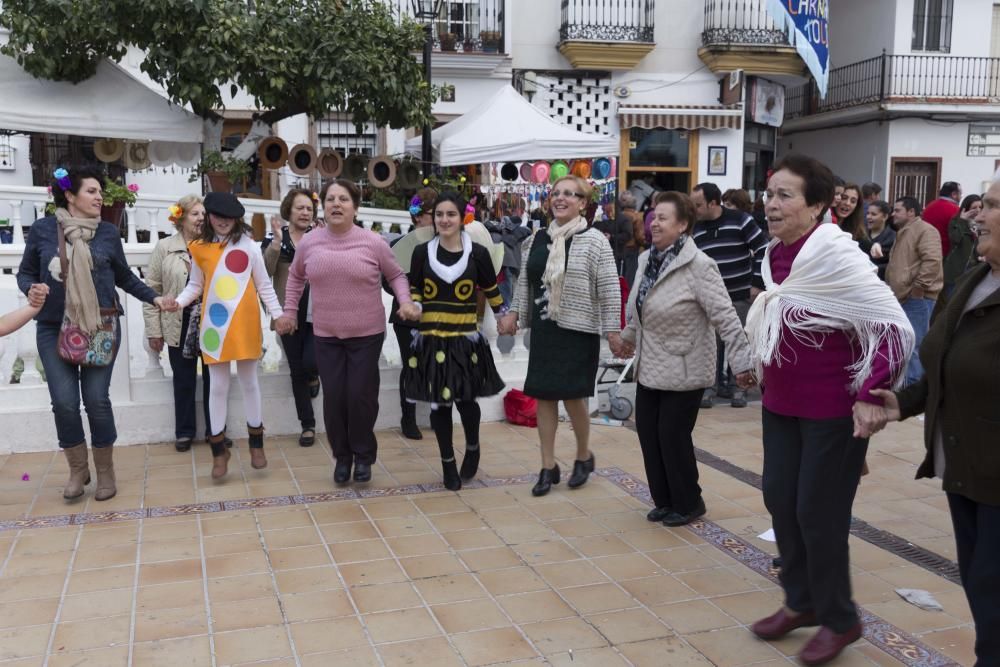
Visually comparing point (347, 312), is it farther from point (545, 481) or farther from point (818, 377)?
point (818, 377)

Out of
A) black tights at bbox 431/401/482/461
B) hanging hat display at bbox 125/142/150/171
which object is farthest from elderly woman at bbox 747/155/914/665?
hanging hat display at bbox 125/142/150/171

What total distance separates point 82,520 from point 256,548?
111 centimetres

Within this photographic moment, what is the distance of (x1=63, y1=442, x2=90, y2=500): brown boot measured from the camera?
5.18m

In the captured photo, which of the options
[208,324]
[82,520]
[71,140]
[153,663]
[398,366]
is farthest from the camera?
[71,140]

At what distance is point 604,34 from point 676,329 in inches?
546

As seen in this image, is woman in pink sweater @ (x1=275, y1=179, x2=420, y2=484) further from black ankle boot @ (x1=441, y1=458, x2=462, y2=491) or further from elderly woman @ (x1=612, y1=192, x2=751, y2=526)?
elderly woman @ (x1=612, y1=192, x2=751, y2=526)

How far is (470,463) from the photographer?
559 centimetres

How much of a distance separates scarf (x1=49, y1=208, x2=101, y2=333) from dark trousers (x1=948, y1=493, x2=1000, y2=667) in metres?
4.18

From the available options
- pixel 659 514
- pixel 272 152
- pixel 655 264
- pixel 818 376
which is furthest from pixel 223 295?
pixel 272 152

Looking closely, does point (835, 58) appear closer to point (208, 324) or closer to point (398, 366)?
point (398, 366)

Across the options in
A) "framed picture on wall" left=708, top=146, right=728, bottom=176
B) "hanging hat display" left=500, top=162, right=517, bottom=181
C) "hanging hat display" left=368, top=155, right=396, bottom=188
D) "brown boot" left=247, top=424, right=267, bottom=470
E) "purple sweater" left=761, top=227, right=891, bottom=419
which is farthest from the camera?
"framed picture on wall" left=708, top=146, right=728, bottom=176

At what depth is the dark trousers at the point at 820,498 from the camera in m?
3.24

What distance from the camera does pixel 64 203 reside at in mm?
5043

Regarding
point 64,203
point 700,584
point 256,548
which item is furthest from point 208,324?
point 700,584
